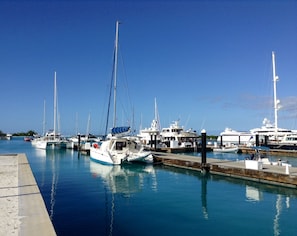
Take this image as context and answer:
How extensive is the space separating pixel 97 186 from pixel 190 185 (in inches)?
260

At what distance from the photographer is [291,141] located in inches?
2106

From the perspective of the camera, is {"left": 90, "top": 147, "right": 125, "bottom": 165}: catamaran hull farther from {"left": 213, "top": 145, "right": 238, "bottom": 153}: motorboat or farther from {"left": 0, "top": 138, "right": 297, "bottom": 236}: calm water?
{"left": 213, "top": 145, "right": 238, "bottom": 153}: motorboat

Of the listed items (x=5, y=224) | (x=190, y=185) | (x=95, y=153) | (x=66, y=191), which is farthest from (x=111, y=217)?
(x=95, y=153)

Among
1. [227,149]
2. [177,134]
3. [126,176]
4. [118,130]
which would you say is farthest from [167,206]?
[177,134]

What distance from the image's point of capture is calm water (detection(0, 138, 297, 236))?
1141 centimetres

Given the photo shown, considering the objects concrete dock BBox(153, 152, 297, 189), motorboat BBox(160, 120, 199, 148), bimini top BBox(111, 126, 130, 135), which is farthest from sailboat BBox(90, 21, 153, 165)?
motorboat BBox(160, 120, 199, 148)

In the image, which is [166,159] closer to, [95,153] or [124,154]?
[124,154]

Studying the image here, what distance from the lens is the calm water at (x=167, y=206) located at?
1141cm

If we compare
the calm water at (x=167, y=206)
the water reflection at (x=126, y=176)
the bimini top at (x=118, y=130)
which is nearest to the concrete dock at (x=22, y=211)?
the calm water at (x=167, y=206)

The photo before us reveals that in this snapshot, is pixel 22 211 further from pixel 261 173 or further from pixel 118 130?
pixel 118 130

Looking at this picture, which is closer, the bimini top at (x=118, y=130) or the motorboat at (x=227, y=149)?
the bimini top at (x=118, y=130)

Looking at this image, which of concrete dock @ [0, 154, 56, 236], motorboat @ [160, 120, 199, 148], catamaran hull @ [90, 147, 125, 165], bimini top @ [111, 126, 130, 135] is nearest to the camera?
concrete dock @ [0, 154, 56, 236]

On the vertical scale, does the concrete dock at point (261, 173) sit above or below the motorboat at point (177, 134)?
below

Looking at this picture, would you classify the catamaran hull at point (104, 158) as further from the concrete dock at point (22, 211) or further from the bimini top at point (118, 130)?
the concrete dock at point (22, 211)
